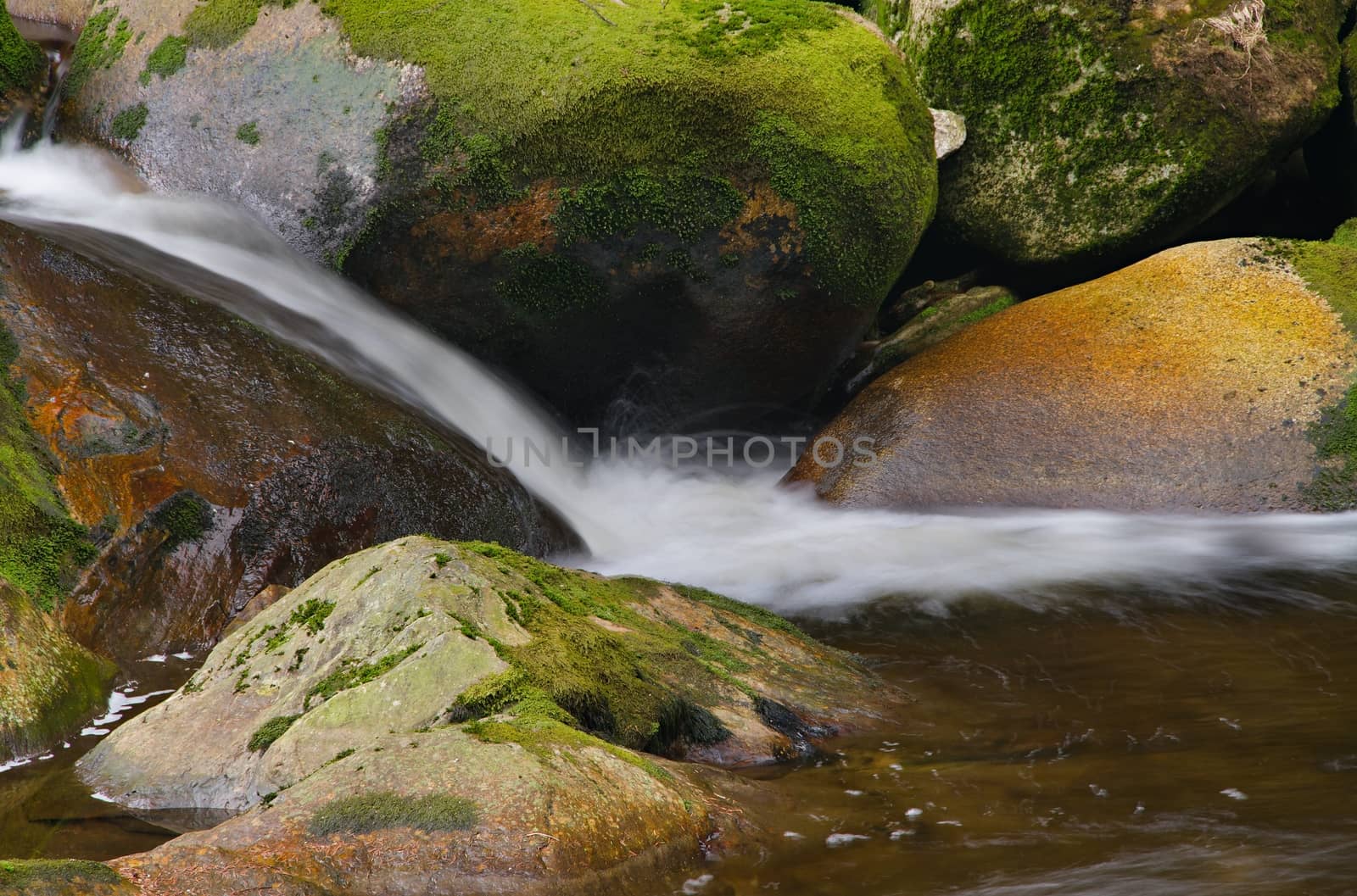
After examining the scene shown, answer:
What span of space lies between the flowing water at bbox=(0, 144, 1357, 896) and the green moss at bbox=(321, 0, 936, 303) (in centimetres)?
129

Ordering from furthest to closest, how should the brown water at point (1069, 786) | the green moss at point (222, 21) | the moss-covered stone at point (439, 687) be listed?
the green moss at point (222, 21), the moss-covered stone at point (439, 687), the brown water at point (1069, 786)

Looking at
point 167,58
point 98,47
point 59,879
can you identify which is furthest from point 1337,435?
point 98,47

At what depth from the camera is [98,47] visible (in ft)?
25.8

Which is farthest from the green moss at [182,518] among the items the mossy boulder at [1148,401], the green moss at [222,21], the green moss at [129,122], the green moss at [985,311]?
the green moss at [985,311]

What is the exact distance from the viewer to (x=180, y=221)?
23.6 ft

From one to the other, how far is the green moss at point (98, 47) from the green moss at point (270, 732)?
633 centimetres

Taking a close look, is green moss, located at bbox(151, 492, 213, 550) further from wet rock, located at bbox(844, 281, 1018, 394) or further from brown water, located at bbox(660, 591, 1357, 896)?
wet rock, located at bbox(844, 281, 1018, 394)

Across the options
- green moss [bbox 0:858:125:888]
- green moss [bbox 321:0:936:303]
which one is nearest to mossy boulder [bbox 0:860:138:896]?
green moss [bbox 0:858:125:888]

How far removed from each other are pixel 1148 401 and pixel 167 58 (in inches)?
261

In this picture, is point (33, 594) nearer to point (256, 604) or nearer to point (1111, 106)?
point (256, 604)

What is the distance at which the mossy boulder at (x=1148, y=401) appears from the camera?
22.5ft

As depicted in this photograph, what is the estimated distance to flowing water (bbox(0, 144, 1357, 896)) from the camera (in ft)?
Answer: 8.84

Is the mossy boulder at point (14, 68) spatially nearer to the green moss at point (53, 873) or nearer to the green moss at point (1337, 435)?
the green moss at point (53, 873)

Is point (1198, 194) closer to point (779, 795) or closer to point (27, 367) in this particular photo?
point (779, 795)
